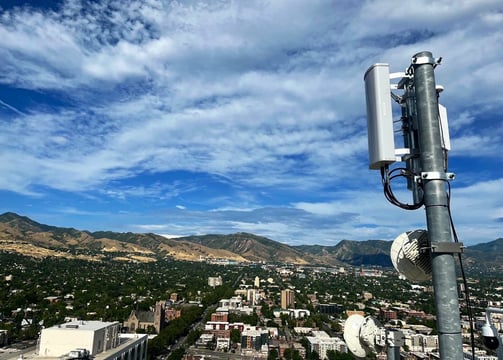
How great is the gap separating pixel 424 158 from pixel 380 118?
36cm

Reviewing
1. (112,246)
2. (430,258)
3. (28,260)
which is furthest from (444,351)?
(112,246)

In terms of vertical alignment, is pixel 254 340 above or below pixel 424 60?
below

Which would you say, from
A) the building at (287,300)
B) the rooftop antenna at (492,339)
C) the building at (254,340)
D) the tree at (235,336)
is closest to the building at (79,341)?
the rooftop antenna at (492,339)

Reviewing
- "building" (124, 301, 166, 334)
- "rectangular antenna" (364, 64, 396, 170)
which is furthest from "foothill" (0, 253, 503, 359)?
"rectangular antenna" (364, 64, 396, 170)

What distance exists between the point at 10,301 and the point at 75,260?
6349 cm

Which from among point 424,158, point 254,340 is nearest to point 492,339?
point 424,158

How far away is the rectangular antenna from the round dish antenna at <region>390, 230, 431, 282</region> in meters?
0.48

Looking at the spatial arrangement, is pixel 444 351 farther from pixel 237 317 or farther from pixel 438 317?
pixel 237 317

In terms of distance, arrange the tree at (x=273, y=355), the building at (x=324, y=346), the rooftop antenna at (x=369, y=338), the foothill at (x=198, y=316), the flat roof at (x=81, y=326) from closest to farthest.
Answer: the rooftop antenna at (x=369, y=338) → the flat roof at (x=81, y=326) → the tree at (x=273, y=355) → the foothill at (x=198, y=316) → the building at (x=324, y=346)

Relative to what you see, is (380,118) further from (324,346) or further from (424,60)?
(324,346)

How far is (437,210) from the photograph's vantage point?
85.7 inches

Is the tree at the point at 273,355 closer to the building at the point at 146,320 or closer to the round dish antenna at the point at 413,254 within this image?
the building at the point at 146,320

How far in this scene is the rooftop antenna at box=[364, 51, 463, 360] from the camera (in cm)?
211

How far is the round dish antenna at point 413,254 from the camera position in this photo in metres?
2.31
